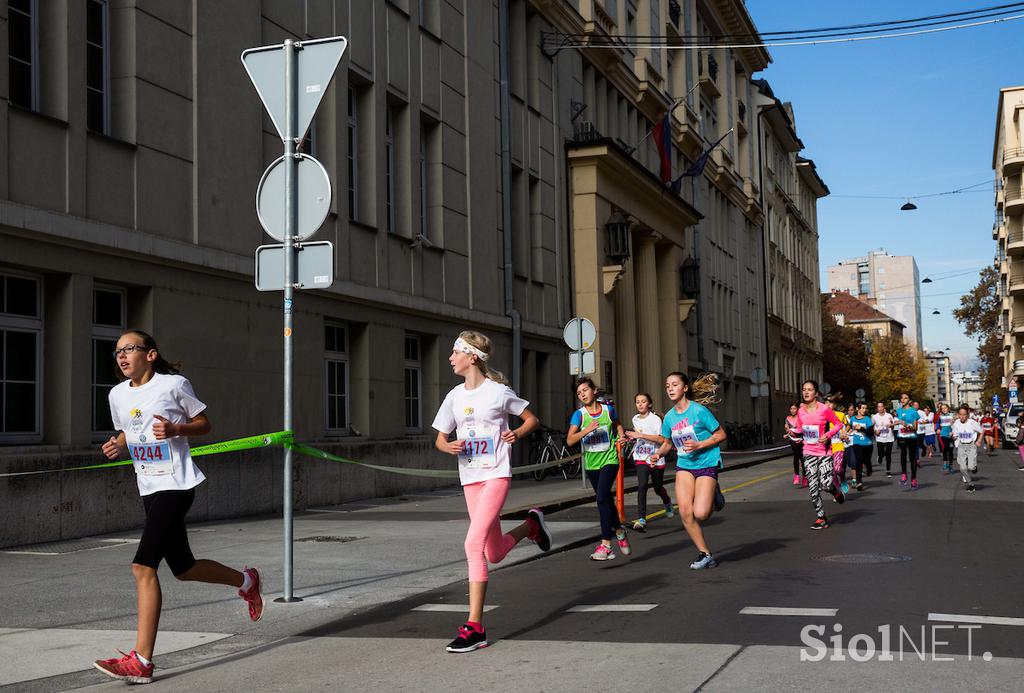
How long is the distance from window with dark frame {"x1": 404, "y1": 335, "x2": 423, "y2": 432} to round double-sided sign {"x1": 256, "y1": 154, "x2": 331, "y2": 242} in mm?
13187

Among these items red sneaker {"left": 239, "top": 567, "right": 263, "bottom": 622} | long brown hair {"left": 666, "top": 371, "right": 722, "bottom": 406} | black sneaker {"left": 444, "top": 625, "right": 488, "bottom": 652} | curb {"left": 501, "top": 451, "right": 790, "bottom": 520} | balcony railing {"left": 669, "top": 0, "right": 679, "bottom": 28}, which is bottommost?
curb {"left": 501, "top": 451, "right": 790, "bottom": 520}

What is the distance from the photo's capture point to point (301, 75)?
901 cm

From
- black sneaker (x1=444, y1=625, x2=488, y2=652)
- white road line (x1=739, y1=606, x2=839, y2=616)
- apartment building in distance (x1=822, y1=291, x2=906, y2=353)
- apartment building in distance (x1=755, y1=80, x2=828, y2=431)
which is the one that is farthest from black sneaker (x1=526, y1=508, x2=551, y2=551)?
apartment building in distance (x1=822, y1=291, x2=906, y2=353)

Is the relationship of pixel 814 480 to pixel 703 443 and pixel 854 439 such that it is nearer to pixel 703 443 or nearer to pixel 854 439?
pixel 703 443

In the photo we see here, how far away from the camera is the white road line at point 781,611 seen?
25.4 ft

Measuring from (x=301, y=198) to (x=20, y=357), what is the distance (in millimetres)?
5600

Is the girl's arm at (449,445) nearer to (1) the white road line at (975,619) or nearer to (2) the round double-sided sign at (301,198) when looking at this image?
(2) the round double-sided sign at (301,198)

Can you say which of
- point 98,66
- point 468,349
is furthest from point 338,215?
point 468,349

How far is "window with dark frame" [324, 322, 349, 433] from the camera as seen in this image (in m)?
19.5

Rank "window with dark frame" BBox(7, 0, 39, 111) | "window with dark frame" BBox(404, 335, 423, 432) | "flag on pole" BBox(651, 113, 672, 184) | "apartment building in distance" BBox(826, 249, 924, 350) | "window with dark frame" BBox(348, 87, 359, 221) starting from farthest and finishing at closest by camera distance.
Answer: "apartment building in distance" BBox(826, 249, 924, 350) < "flag on pole" BBox(651, 113, 672, 184) < "window with dark frame" BBox(404, 335, 423, 432) < "window with dark frame" BBox(348, 87, 359, 221) < "window with dark frame" BBox(7, 0, 39, 111)

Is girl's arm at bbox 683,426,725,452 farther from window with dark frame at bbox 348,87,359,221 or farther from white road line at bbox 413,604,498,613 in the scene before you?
window with dark frame at bbox 348,87,359,221

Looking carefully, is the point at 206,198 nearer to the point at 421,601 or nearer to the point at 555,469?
the point at 421,601

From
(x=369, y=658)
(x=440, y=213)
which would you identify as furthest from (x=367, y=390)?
(x=369, y=658)

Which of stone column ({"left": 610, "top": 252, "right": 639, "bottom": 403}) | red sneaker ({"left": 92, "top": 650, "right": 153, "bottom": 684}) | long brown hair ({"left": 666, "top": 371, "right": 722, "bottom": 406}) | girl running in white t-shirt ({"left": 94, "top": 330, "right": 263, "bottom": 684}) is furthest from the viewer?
stone column ({"left": 610, "top": 252, "right": 639, "bottom": 403})
